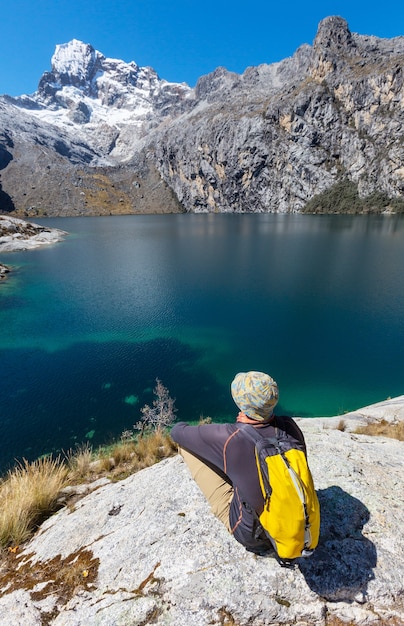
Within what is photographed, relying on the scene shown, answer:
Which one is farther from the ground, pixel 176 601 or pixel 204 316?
pixel 176 601

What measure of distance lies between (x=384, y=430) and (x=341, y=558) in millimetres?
7064

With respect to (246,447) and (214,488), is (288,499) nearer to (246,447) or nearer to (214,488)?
(246,447)

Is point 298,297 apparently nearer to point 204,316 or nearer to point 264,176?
point 204,316

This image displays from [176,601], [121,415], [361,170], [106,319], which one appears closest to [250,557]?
[176,601]

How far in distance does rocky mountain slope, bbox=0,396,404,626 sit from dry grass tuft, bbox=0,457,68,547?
28 centimetres

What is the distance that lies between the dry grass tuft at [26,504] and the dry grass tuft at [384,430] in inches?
339

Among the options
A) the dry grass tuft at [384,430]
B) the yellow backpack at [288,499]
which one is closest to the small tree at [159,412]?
the dry grass tuft at [384,430]

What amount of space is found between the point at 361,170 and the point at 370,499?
19517cm

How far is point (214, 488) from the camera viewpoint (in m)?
4.66

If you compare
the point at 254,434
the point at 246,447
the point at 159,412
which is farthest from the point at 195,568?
the point at 159,412

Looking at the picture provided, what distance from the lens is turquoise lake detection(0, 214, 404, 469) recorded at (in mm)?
18219

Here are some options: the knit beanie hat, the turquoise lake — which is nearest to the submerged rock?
the turquoise lake

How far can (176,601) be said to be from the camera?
346 cm

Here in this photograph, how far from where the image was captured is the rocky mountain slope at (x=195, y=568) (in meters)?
3.37
